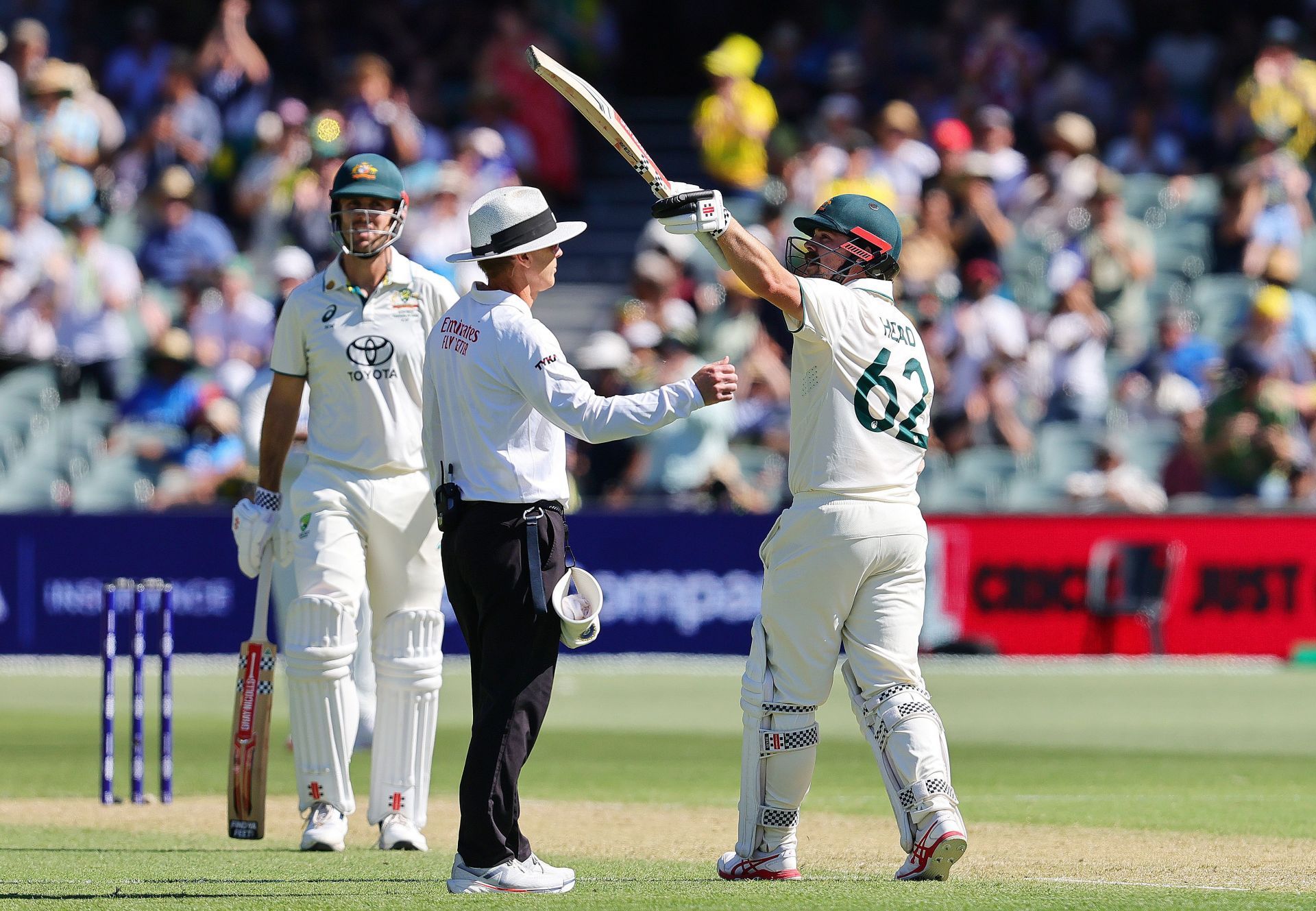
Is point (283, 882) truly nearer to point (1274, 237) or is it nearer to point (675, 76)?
point (1274, 237)

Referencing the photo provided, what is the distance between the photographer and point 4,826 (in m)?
8.77

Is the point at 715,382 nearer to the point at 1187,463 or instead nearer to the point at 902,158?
the point at 1187,463

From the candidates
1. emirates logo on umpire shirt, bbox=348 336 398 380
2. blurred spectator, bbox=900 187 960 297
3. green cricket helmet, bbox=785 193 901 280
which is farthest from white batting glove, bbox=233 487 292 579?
blurred spectator, bbox=900 187 960 297

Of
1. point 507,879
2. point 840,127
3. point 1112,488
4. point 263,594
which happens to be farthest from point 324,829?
point 840,127

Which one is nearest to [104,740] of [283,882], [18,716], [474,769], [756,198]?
[283,882]

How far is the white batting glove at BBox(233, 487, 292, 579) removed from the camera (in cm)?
818

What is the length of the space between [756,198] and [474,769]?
14632 mm

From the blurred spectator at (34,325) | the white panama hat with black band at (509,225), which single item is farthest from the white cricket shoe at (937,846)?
the blurred spectator at (34,325)

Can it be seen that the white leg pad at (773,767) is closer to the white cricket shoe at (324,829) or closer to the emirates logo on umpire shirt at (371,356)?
the white cricket shoe at (324,829)

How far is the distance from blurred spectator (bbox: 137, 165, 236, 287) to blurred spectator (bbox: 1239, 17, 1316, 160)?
10.2m

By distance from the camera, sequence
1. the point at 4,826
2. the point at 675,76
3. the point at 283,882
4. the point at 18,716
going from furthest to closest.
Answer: the point at 675,76, the point at 18,716, the point at 4,826, the point at 283,882

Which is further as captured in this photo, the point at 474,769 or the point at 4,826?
the point at 4,826

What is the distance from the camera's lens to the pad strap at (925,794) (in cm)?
676

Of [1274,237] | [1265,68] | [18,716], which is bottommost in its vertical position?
[18,716]
